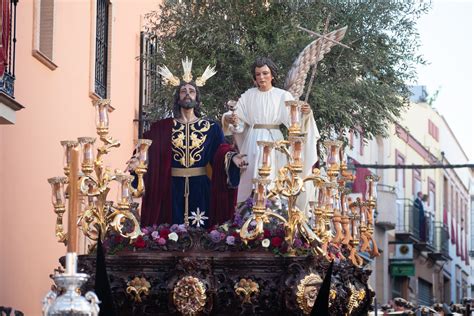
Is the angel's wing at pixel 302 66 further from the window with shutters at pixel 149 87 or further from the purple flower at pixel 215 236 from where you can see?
the window with shutters at pixel 149 87

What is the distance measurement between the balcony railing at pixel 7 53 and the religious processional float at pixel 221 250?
3855 mm

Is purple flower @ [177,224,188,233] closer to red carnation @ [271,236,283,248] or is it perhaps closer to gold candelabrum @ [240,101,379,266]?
gold candelabrum @ [240,101,379,266]

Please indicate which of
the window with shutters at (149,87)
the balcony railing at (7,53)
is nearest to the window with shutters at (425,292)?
the window with shutters at (149,87)

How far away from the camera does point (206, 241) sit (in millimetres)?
10422

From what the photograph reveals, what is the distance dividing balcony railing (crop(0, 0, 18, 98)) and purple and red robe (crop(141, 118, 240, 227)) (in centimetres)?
314

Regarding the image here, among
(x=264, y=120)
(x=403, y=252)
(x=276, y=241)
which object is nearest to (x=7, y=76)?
(x=264, y=120)

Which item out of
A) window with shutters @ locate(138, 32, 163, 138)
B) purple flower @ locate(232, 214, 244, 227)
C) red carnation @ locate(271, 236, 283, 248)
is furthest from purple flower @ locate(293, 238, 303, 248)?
window with shutters @ locate(138, 32, 163, 138)

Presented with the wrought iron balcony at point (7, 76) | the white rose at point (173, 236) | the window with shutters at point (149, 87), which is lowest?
the white rose at point (173, 236)

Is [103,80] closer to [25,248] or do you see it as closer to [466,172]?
[25,248]

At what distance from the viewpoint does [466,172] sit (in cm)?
5741

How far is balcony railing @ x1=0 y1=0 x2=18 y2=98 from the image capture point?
1428 centimetres

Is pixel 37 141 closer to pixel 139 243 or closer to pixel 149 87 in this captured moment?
pixel 149 87

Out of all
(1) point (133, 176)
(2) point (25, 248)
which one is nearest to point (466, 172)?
(2) point (25, 248)

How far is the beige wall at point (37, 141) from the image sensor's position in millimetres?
16219
